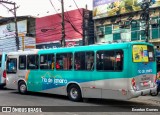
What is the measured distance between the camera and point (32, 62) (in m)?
15.5

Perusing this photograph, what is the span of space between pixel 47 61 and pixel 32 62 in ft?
3.97

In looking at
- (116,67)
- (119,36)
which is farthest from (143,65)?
(119,36)

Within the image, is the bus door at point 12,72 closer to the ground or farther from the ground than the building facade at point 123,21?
closer to the ground

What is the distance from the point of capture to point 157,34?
29.0 metres

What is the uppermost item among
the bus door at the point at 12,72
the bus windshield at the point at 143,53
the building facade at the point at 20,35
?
the building facade at the point at 20,35

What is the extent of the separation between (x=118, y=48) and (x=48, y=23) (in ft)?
84.2

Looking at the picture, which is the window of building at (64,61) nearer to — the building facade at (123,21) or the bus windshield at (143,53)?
the bus windshield at (143,53)

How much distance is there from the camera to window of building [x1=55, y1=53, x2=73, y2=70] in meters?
13.5

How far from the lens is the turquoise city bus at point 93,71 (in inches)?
443

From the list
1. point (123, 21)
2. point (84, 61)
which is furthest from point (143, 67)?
point (123, 21)

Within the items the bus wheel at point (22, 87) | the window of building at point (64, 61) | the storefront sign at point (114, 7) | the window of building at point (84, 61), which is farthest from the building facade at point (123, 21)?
the window of building at point (84, 61)

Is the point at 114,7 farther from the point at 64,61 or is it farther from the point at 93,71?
the point at 93,71

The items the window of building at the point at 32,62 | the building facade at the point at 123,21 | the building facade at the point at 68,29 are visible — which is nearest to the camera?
the window of building at the point at 32,62

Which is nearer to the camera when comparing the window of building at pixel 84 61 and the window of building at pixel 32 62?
the window of building at pixel 84 61
